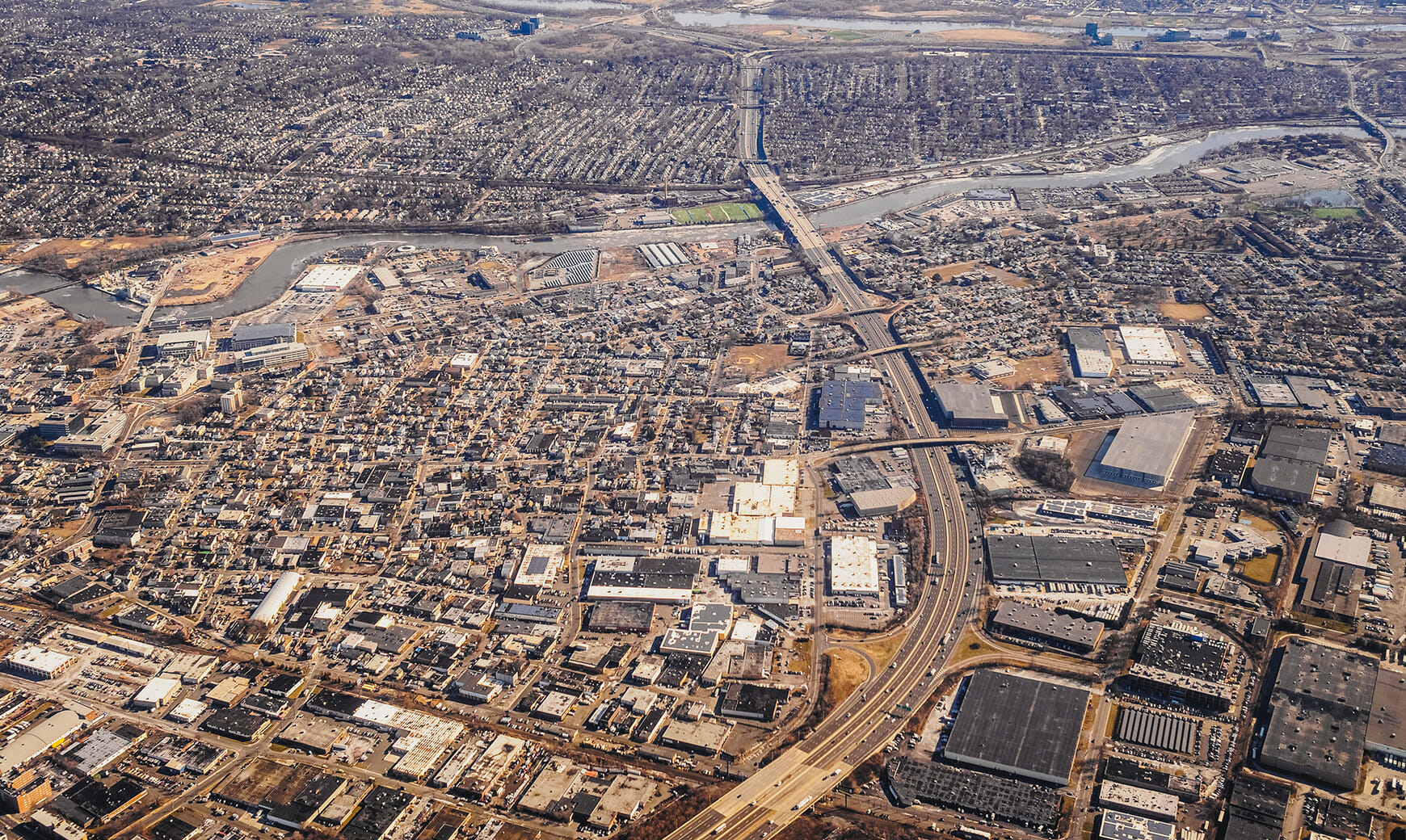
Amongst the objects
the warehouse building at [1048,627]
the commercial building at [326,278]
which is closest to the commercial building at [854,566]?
the warehouse building at [1048,627]

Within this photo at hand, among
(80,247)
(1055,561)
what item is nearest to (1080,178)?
(1055,561)

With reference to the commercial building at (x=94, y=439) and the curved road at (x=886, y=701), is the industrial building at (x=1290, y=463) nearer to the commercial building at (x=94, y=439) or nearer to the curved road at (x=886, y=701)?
the curved road at (x=886, y=701)

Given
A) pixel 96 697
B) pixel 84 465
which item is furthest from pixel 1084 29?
pixel 96 697

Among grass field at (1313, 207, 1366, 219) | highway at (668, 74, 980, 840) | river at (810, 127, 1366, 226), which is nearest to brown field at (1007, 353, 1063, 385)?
highway at (668, 74, 980, 840)

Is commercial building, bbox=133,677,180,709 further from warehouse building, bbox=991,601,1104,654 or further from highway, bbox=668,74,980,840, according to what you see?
warehouse building, bbox=991,601,1104,654

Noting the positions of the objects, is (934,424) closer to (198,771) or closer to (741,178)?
(198,771)
